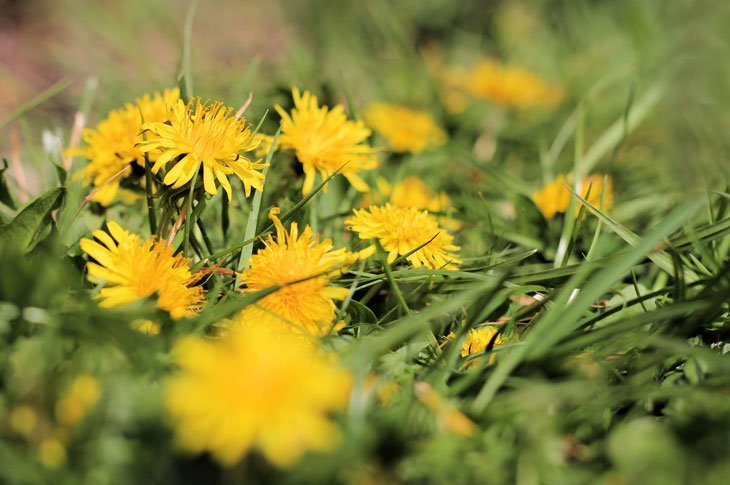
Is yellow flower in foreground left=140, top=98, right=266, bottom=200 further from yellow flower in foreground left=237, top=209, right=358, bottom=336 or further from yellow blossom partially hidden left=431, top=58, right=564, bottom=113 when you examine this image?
yellow blossom partially hidden left=431, top=58, right=564, bottom=113

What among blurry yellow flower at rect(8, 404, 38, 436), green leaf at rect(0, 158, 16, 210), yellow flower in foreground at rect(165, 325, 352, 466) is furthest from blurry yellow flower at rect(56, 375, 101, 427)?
green leaf at rect(0, 158, 16, 210)

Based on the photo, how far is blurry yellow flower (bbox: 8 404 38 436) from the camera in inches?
24.0

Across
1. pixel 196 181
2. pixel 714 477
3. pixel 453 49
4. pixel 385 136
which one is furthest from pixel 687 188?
pixel 453 49

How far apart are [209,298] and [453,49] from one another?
224 cm

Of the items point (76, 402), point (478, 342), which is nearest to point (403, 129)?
point (478, 342)

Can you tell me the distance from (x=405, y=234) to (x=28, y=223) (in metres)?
0.56

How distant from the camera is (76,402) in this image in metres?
0.62

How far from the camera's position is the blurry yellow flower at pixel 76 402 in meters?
0.62

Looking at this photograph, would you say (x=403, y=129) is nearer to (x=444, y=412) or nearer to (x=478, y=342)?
(x=478, y=342)

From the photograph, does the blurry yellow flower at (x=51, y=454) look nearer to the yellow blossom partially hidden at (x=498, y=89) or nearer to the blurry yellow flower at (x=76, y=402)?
the blurry yellow flower at (x=76, y=402)

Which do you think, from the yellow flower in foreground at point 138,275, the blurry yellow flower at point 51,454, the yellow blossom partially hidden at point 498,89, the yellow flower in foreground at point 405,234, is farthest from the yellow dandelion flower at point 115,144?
the yellow blossom partially hidden at point 498,89

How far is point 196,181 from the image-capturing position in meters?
0.85

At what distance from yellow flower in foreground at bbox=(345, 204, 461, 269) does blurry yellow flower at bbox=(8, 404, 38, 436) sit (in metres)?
0.47

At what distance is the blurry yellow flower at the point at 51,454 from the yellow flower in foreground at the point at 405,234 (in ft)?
1.55
